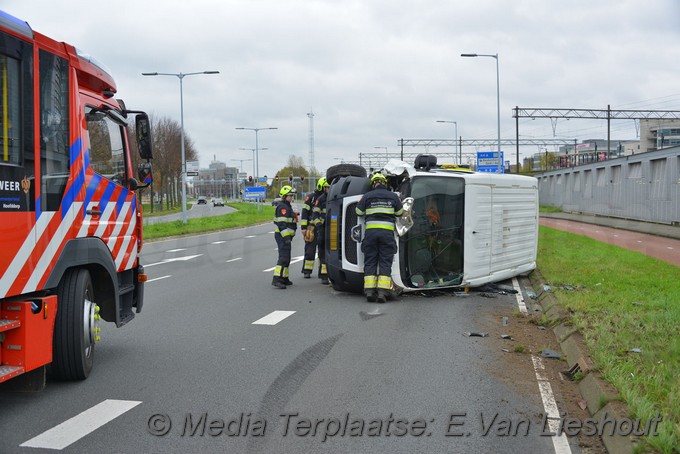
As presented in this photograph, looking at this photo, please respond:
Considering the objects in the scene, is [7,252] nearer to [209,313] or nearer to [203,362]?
[203,362]

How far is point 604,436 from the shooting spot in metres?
4.50

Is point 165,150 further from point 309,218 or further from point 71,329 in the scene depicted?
point 71,329

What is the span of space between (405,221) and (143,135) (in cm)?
462

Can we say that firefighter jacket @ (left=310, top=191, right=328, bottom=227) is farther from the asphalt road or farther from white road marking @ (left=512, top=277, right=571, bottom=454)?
white road marking @ (left=512, top=277, right=571, bottom=454)

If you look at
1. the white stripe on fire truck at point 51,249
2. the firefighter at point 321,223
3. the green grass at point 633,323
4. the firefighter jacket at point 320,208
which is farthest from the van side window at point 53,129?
the firefighter jacket at point 320,208

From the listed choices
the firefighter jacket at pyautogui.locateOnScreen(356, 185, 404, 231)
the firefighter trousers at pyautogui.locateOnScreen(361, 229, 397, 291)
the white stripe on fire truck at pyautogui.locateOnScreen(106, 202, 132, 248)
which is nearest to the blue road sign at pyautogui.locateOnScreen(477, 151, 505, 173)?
the firefighter jacket at pyautogui.locateOnScreen(356, 185, 404, 231)

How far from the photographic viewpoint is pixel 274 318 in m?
9.09

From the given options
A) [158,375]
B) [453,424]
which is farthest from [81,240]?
[453,424]

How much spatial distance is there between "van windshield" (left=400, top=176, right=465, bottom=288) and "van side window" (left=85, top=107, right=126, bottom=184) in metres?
5.03

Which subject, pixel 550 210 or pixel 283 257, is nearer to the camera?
A: pixel 283 257

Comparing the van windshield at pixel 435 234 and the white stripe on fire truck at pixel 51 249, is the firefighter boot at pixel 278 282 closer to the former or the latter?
the van windshield at pixel 435 234

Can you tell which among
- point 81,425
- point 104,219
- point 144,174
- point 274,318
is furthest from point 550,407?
point 144,174

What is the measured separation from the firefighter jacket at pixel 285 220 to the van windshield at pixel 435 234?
2491 millimetres

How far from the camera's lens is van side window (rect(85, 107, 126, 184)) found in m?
6.21
